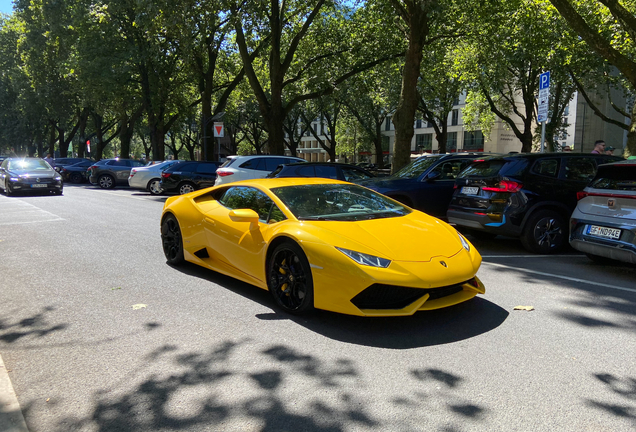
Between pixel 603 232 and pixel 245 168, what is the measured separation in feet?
34.1

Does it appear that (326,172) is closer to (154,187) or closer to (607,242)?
(607,242)

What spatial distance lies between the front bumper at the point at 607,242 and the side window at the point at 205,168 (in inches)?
589

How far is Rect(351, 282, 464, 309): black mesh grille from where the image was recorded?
406cm

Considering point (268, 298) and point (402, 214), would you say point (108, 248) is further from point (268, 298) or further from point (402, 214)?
point (402, 214)

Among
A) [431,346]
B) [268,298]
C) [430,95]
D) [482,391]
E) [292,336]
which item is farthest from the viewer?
[430,95]

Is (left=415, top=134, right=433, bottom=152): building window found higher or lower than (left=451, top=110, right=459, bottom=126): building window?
lower

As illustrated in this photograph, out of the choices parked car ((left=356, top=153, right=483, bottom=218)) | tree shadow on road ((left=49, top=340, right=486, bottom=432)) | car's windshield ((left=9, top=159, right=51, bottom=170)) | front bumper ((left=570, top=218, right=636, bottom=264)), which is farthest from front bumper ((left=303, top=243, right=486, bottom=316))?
car's windshield ((left=9, top=159, right=51, bottom=170))

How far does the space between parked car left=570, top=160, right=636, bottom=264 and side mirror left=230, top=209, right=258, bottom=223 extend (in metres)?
4.36

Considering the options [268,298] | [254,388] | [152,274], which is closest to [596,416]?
[254,388]

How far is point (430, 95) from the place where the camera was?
2527 cm

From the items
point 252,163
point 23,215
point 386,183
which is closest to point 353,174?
point 386,183

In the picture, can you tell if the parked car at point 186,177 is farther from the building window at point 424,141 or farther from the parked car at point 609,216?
the building window at point 424,141

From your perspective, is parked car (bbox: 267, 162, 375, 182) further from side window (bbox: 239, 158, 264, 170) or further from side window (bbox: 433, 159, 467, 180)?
side window (bbox: 239, 158, 264, 170)

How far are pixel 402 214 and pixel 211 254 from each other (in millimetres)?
2250
